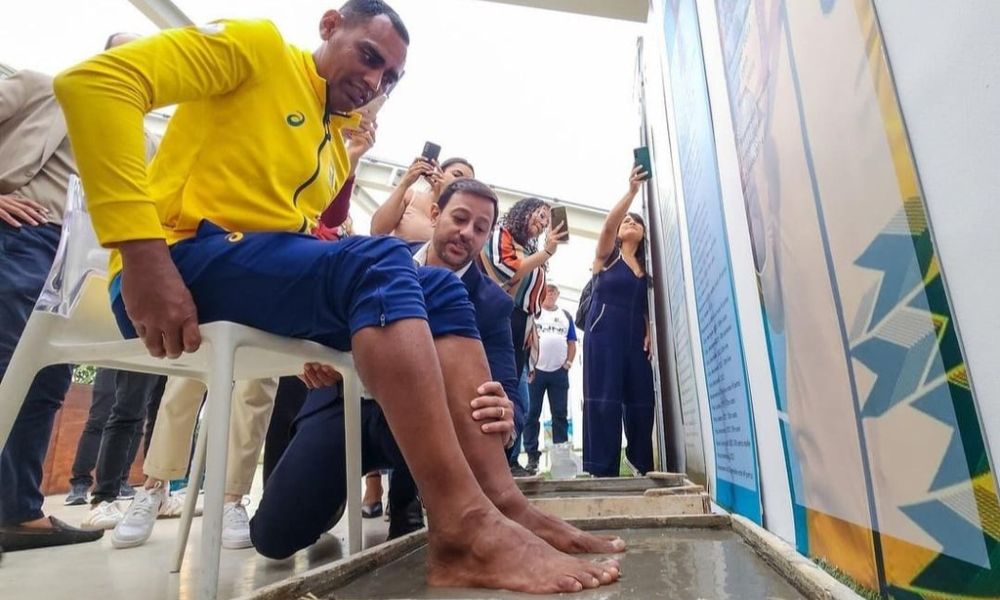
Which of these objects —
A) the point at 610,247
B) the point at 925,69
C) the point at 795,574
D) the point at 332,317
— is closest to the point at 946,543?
the point at 795,574

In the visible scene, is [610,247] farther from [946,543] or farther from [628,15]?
[946,543]

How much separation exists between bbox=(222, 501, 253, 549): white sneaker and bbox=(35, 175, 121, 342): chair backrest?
0.66 m

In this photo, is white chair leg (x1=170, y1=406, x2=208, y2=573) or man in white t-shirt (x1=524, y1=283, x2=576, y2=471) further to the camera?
man in white t-shirt (x1=524, y1=283, x2=576, y2=471)

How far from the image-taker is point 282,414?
181 centimetres

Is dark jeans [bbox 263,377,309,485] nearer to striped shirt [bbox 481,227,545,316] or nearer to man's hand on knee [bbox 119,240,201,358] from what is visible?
striped shirt [bbox 481,227,545,316]

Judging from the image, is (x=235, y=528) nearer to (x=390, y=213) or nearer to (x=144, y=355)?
(x=144, y=355)

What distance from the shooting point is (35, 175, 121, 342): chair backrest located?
0.86 meters

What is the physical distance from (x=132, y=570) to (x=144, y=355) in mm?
592

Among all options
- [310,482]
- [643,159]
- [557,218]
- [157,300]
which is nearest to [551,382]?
[557,218]

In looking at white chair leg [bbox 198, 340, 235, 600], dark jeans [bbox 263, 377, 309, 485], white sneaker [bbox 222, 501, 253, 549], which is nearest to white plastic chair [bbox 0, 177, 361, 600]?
white chair leg [bbox 198, 340, 235, 600]

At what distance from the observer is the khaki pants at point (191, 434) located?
1544mm

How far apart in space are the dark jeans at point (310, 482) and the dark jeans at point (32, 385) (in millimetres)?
632

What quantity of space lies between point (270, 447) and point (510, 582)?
1339mm

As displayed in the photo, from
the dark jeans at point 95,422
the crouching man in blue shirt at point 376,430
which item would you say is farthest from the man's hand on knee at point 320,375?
the dark jeans at point 95,422
